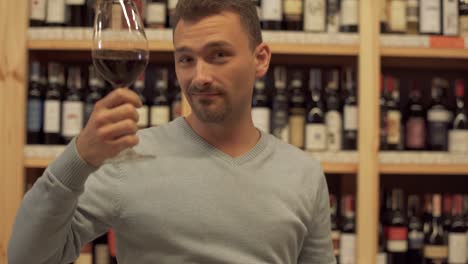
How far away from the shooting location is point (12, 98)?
1938mm

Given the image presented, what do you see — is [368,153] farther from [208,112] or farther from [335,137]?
[208,112]

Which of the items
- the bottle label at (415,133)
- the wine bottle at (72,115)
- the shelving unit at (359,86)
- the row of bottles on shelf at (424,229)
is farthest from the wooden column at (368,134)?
the wine bottle at (72,115)

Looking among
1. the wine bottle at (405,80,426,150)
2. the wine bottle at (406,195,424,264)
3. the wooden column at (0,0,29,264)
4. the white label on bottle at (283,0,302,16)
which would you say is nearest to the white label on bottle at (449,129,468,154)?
the wine bottle at (405,80,426,150)

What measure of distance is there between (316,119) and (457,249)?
64cm

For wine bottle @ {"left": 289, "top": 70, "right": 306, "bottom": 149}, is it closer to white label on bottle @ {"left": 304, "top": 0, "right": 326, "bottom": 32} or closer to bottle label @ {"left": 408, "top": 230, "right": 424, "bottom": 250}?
white label on bottle @ {"left": 304, "top": 0, "right": 326, "bottom": 32}

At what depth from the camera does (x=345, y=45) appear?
1.97 metres

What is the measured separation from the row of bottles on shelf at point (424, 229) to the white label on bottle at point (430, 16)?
22.1 inches

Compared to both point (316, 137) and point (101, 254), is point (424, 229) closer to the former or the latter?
point (316, 137)

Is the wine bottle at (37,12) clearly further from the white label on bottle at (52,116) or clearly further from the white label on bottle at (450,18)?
the white label on bottle at (450,18)

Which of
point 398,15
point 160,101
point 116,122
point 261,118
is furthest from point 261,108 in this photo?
point 116,122

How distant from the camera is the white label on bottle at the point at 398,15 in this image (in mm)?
2072

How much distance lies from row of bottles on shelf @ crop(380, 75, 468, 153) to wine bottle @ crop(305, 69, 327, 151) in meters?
0.21

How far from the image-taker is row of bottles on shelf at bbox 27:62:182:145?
197 centimetres

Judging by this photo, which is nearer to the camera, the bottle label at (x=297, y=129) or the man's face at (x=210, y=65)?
the man's face at (x=210, y=65)
